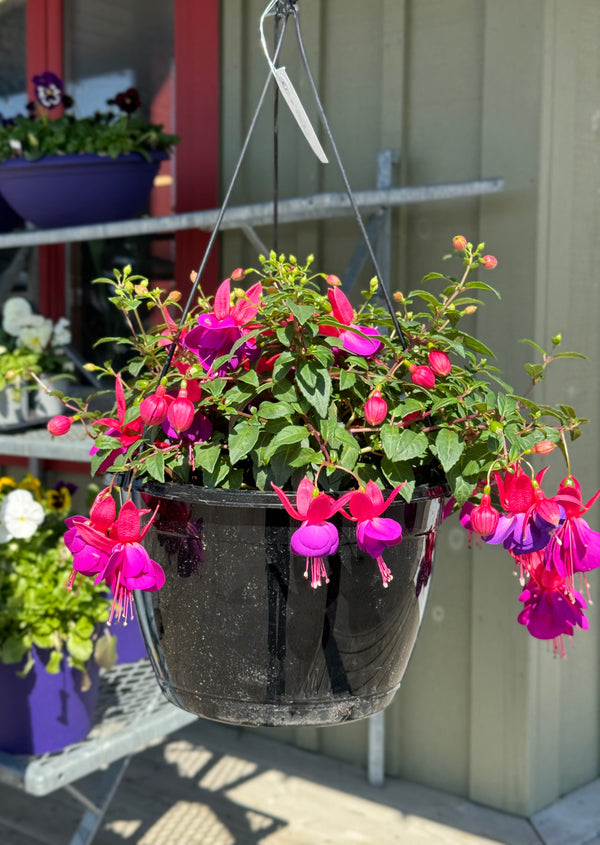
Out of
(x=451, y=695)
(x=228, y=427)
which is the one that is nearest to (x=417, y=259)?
(x=451, y=695)

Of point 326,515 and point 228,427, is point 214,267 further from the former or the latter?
point 326,515

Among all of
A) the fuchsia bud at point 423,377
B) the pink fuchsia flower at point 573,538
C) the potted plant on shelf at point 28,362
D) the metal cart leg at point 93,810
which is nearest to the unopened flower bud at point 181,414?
the fuchsia bud at point 423,377

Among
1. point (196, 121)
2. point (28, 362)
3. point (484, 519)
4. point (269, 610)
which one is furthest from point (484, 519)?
point (196, 121)

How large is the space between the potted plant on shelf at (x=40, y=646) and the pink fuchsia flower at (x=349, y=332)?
964 mm

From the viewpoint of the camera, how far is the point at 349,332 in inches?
36.2

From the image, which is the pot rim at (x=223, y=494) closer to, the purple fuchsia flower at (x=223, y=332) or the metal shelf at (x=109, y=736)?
the purple fuchsia flower at (x=223, y=332)

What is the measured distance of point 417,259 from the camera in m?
2.31

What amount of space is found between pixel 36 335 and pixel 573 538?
1854 mm

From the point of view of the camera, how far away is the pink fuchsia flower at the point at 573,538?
0.83 m

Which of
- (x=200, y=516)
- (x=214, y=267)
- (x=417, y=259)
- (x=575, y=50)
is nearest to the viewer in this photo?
(x=200, y=516)

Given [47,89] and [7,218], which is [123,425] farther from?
[7,218]

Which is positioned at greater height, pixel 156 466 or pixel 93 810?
pixel 156 466

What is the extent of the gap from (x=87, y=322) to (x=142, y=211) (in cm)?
39

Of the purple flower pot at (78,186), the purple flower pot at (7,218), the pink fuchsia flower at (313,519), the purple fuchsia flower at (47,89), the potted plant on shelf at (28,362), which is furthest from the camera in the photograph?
the purple flower pot at (7,218)
